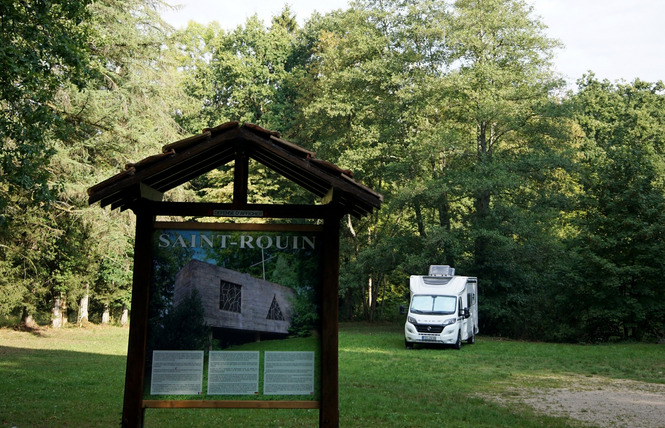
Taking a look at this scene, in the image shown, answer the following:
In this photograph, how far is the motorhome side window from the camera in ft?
23.2

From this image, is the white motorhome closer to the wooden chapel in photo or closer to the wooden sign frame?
the wooden chapel in photo

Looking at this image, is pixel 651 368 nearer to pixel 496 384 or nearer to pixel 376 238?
pixel 496 384

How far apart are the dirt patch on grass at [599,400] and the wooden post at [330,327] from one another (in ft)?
16.6

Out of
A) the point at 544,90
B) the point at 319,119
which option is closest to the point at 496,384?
the point at 544,90

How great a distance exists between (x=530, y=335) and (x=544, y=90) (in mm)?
11823

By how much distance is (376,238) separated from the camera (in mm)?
41094

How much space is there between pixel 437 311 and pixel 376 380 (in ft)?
29.0

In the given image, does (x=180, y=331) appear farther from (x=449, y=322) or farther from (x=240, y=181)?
(x=449, y=322)

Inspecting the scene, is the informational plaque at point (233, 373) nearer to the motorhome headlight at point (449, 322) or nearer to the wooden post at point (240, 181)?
the wooden post at point (240, 181)

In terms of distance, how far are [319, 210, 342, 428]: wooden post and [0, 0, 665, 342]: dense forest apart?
16.6m

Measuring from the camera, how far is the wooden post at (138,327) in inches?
267

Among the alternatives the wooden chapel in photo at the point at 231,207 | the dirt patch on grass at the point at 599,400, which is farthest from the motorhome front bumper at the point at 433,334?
the wooden chapel in photo at the point at 231,207

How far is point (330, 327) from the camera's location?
699 centimetres

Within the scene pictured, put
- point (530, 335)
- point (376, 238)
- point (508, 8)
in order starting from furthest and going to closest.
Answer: point (376, 238), point (508, 8), point (530, 335)
